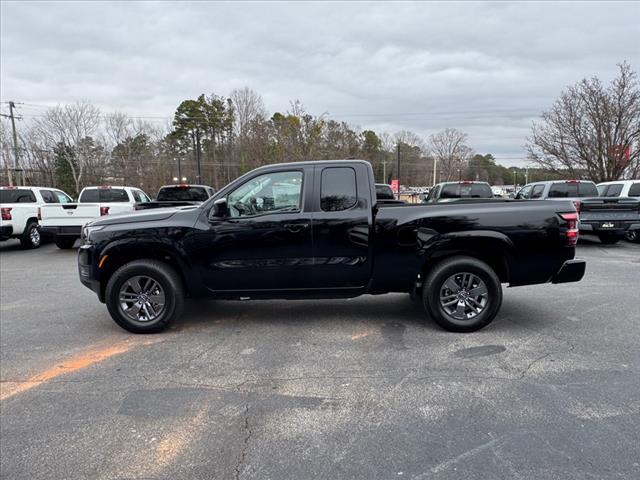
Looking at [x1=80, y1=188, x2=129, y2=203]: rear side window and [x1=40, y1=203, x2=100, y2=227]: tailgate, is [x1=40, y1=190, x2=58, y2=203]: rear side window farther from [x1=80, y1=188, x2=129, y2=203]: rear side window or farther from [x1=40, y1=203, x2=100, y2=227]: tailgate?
[x1=40, y1=203, x2=100, y2=227]: tailgate

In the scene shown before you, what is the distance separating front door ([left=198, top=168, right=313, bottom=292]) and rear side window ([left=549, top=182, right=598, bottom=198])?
11.6 metres

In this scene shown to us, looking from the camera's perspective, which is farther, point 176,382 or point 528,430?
point 176,382

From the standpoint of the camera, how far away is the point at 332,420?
125 inches

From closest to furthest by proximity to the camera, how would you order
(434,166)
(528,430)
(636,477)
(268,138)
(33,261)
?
1. (636,477)
2. (528,430)
3. (33,261)
4. (268,138)
5. (434,166)

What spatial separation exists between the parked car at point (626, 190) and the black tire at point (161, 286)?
1247 centimetres

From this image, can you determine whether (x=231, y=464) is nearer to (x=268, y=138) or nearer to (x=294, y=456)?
(x=294, y=456)

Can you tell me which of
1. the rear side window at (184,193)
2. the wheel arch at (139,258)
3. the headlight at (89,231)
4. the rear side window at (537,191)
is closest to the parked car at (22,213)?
the rear side window at (184,193)

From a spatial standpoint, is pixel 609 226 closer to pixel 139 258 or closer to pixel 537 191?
pixel 537 191

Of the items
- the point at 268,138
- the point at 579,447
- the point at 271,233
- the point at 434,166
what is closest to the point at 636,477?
the point at 579,447

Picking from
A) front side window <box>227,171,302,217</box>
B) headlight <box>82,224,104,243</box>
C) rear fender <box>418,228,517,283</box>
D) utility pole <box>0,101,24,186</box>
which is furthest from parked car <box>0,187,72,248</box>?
utility pole <box>0,101,24,186</box>

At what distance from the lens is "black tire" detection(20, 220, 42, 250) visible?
13.0 m

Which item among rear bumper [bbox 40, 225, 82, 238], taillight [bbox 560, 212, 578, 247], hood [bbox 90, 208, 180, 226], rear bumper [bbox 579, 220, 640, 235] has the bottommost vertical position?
rear bumper [bbox 579, 220, 640, 235]

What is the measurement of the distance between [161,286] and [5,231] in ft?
33.3

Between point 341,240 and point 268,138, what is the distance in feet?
104
